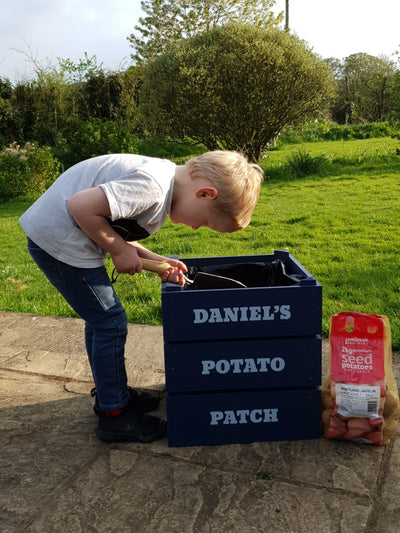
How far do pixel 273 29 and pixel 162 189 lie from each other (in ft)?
40.6

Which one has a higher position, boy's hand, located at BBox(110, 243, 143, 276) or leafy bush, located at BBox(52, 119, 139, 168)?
leafy bush, located at BBox(52, 119, 139, 168)

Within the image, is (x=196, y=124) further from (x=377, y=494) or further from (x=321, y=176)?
(x=377, y=494)

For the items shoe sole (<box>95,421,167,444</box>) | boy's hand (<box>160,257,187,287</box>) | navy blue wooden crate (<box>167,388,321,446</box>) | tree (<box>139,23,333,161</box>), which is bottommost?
shoe sole (<box>95,421,167,444</box>)

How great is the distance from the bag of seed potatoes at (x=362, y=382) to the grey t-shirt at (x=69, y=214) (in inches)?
35.8

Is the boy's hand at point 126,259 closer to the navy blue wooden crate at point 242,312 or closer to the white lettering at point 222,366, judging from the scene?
the navy blue wooden crate at point 242,312

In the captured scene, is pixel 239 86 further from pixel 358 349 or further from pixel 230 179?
pixel 358 349

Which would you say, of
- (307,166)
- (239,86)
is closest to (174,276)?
(307,166)

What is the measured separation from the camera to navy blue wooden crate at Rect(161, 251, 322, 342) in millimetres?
2033

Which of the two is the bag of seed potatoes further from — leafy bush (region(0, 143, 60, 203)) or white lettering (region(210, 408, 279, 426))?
leafy bush (region(0, 143, 60, 203))

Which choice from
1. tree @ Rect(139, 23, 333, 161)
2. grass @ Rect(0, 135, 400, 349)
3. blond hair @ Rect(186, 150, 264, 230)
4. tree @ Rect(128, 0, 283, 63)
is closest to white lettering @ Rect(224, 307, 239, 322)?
blond hair @ Rect(186, 150, 264, 230)

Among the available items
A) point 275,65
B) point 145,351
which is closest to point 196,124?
point 275,65

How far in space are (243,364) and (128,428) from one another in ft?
1.97

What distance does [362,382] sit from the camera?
208 cm

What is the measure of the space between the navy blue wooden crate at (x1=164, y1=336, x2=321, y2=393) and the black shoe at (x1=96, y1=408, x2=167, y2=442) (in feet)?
0.80
